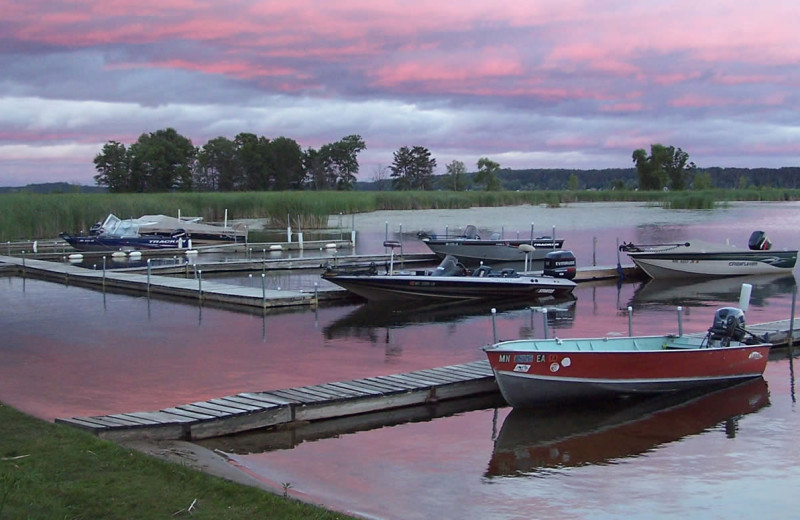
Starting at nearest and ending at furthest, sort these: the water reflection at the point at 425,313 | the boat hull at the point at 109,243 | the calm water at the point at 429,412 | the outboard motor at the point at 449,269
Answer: the calm water at the point at 429,412, the water reflection at the point at 425,313, the outboard motor at the point at 449,269, the boat hull at the point at 109,243

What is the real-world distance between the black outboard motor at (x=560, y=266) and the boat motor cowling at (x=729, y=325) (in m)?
14.5

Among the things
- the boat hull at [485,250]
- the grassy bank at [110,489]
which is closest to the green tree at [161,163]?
the boat hull at [485,250]

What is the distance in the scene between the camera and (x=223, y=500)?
8258 millimetres

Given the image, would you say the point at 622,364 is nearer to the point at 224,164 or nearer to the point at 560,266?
the point at 560,266

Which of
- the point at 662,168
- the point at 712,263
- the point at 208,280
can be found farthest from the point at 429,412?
the point at 662,168

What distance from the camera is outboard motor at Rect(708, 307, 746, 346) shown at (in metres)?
15.5

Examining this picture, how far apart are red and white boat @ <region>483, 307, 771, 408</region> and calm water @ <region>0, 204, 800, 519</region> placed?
1.25ft

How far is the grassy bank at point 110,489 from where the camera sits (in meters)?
7.78

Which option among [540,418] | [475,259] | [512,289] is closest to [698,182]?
[475,259]

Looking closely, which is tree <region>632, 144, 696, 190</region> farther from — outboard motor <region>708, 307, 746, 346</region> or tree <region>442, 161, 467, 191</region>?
outboard motor <region>708, 307, 746, 346</region>

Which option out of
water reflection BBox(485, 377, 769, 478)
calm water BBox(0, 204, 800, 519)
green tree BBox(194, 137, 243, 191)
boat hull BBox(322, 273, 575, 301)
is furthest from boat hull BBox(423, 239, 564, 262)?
green tree BBox(194, 137, 243, 191)

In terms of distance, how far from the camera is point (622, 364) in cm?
1434

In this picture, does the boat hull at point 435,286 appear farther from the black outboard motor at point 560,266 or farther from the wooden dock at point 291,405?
the wooden dock at point 291,405

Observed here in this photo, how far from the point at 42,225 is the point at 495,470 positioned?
153 ft
